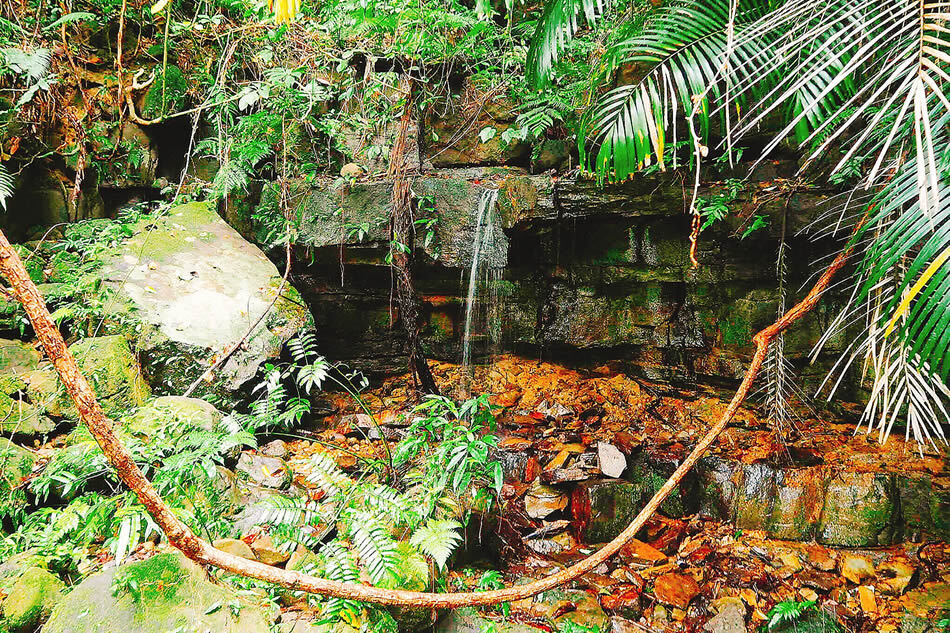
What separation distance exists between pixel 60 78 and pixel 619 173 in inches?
201

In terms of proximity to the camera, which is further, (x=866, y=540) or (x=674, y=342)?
(x=674, y=342)

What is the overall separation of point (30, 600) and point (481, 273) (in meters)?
3.68

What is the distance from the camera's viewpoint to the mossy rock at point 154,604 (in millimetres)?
1726

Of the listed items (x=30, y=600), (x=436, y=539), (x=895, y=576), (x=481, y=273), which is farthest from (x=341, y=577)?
(x=895, y=576)

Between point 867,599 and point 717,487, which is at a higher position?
point 717,487

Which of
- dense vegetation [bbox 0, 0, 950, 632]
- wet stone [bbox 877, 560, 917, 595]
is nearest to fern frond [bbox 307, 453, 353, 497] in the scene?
dense vegetation [bbox 0, 0, 950, 632]

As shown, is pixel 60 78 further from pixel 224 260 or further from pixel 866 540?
pixel 866 540

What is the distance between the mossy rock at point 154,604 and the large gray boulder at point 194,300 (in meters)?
1.99

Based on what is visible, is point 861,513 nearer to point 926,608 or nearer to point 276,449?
point 926,608

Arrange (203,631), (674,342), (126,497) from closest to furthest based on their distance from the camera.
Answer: (203,631), (126,497), (674,342)

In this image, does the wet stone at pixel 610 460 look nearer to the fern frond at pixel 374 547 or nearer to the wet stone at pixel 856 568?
the wet stone at pixel 856 568

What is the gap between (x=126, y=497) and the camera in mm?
2121

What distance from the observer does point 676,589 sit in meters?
3.03

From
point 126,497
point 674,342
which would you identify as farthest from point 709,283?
point 126,497
